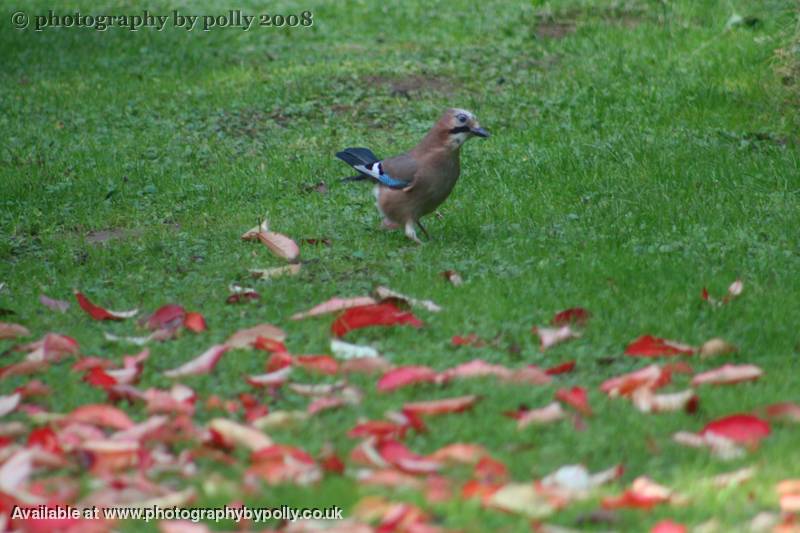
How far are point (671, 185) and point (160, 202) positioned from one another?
3.51 meters

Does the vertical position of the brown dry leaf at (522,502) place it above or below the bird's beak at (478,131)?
below

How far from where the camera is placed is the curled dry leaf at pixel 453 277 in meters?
6.81

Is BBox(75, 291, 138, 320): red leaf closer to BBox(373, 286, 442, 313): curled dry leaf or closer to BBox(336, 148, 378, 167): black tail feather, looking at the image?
BBox(373, 286, 442, 313): curled dry leaf

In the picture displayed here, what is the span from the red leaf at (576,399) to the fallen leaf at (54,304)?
2.72 metres

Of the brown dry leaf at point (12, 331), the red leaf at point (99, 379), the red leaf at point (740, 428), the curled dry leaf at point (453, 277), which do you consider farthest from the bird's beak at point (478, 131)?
the red leaf at point (740, 428)

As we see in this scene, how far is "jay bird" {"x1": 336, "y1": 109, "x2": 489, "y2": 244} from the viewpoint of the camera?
7852 mm

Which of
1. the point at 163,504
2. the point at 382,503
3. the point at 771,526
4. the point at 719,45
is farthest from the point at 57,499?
the point at 719,45

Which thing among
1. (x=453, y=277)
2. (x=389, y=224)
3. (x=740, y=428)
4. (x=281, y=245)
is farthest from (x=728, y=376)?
(x=389, y=224)

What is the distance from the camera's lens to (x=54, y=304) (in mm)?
6602

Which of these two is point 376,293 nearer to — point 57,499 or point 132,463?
point 132,463

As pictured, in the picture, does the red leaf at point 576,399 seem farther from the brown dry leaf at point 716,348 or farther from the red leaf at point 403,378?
the brown dry leaf at point 716,348

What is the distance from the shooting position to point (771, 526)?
13.2ft

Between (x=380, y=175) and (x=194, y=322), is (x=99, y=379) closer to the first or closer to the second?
(x=194, y=322)

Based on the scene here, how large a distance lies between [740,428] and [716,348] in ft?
3.16
